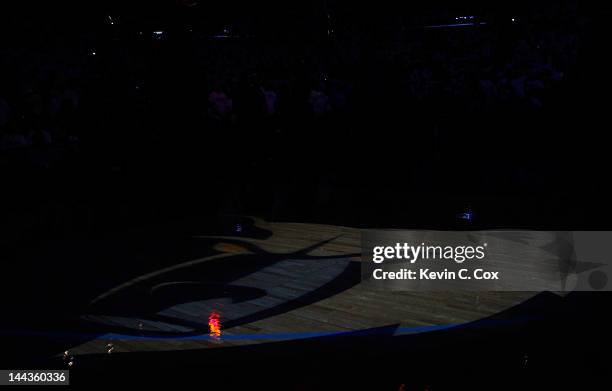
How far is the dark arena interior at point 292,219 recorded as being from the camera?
271cm

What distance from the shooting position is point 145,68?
6.15 m

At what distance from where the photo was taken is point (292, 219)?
594 cm

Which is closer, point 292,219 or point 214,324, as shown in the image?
point 214,324

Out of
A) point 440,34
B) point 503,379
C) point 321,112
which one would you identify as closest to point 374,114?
point 321,112

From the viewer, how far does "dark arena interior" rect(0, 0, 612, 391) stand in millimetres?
2709

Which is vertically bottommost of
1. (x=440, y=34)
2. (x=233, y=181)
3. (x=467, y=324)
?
(x=467, y=324)

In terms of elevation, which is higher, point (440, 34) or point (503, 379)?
point (440, 34)

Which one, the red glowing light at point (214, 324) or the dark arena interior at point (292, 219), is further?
the red glowing light at point (214, 324)

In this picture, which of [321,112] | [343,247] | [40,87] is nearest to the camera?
[343,247]

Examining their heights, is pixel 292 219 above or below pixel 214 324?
above

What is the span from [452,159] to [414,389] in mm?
5189

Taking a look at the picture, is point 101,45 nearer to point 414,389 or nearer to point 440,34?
point 414,389

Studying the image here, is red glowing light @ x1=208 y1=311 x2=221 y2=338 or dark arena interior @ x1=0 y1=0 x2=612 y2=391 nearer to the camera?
dark arena interior @ x1=0 y1=0 x2=612 y2=391

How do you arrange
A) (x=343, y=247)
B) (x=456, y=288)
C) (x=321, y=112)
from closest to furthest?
(x=456, y=288), (x=343, y=247), (x=321, y=112)
